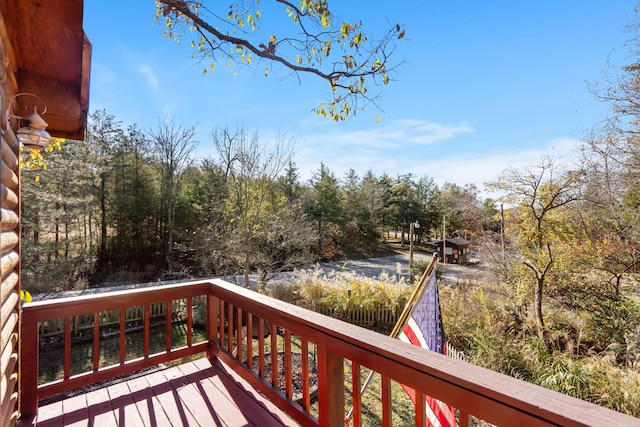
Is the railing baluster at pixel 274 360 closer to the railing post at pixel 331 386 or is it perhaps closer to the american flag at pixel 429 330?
the railing post at pixel 331 386

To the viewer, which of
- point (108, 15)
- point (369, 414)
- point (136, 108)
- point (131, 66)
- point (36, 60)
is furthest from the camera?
point (136, 108)

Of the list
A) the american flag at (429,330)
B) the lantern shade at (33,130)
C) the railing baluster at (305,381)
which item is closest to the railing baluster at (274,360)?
the railing baluster at (305,381)

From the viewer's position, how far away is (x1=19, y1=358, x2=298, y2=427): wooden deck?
1758 millimetres

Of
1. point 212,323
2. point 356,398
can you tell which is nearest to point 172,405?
point 212,323

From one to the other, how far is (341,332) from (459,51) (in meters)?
5.05

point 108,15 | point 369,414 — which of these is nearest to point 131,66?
→ point 108,15

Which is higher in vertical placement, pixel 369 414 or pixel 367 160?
pixel 367 160

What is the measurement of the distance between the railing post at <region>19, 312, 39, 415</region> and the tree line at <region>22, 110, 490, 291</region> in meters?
6.06

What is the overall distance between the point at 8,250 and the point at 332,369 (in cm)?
150

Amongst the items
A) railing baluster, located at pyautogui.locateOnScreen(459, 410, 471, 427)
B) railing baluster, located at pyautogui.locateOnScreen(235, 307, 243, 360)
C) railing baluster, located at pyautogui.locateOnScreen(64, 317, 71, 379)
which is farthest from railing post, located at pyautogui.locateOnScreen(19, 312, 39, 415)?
railing baluster, located at pyautogui.locateOnScreen(459, 410, 471, 427)

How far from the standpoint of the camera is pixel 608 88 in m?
6.26

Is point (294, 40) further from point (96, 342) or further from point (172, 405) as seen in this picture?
point (172, 405)

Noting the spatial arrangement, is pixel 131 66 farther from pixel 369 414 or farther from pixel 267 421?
pixel 369 414

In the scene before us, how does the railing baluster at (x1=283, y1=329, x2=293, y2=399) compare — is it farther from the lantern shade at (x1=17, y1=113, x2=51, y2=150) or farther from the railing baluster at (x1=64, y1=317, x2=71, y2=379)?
the lantern shade at (x1=17, y1=113, x2=51, y2=150)
